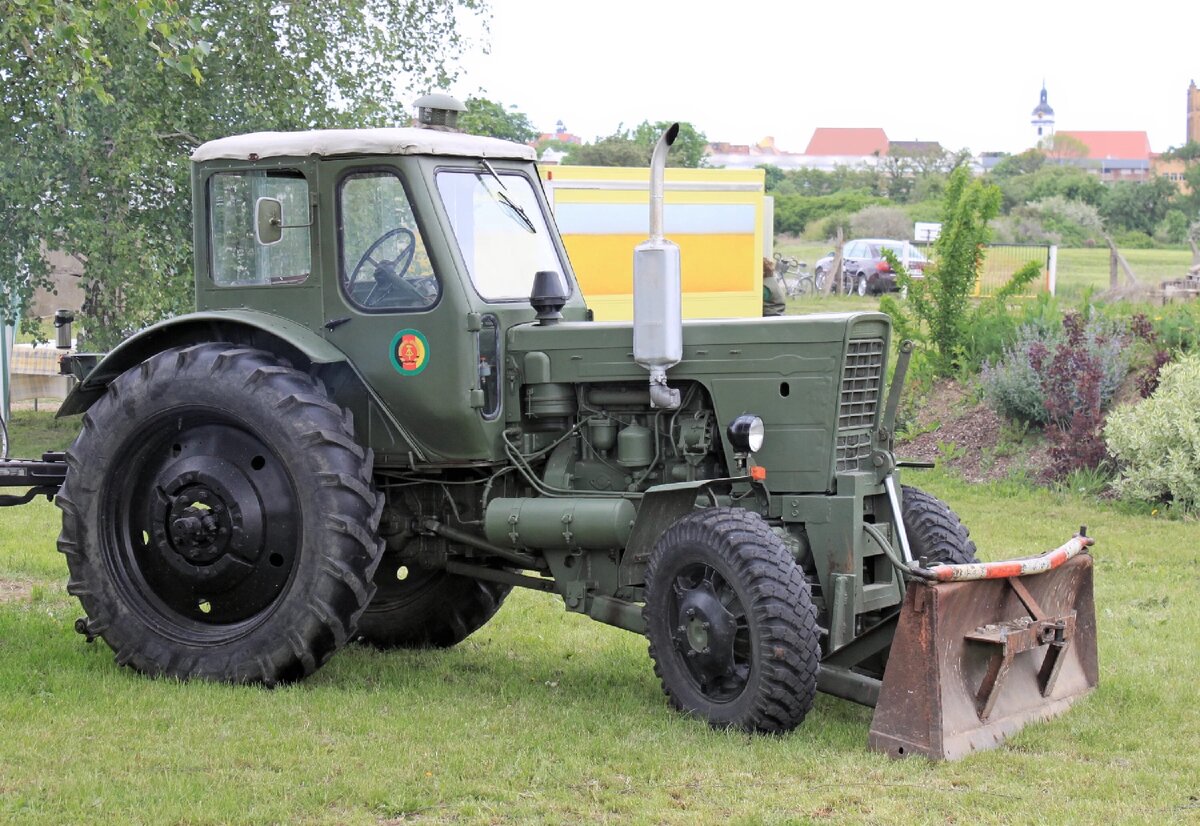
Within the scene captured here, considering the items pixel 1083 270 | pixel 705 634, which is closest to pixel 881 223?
pixel 1083 270

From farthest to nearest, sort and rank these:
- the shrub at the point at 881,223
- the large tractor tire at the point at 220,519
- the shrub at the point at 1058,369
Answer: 1. the shrub at the point at 881,223
2. the shrub at the point at 1058,369
3. the large tractor tire at the point at 220,519

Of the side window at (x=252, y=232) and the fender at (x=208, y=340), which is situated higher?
the side window at (x=252, y=232)

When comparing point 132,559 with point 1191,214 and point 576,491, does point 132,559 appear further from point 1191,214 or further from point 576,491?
point 1191,214

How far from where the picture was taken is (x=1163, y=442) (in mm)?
11812

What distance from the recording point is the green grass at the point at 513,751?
17.3 feet

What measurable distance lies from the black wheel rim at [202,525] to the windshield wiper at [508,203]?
5.22ft

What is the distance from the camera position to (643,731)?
6.19m

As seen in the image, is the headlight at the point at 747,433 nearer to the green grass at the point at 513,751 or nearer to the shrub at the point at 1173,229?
the green grass at the point at 513,751

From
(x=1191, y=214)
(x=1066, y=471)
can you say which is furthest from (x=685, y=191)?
(x=1191, y=214)

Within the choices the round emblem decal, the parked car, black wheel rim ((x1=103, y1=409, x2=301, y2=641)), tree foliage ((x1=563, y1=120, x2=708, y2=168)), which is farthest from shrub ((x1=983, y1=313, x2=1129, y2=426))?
tree foliage ((x1=563, y1=120, x2=708, y2=168))

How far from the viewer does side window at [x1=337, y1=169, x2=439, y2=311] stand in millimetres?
6957

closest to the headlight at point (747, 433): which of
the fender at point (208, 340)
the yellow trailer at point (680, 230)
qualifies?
the fender at point (208, 340)

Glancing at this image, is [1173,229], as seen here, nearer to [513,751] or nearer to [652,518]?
[652,518]

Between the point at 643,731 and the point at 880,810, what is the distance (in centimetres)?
125
